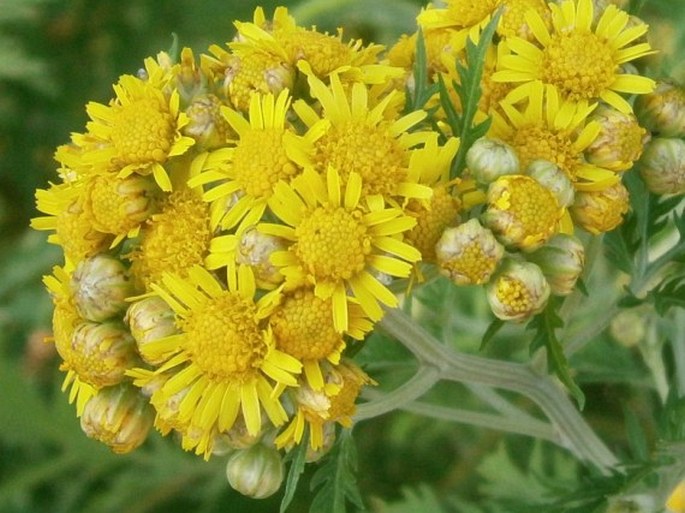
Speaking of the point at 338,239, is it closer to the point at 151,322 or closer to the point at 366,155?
the point at 366,155

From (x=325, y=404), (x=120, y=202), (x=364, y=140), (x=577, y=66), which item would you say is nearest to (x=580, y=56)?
(x=577, y=66)

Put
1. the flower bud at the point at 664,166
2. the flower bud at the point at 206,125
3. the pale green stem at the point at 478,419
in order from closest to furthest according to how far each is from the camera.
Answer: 1. the flower bud at the point at 206,125
2. the flower bud at the point at 664,166
3. the pale green stem at the point at 478,419

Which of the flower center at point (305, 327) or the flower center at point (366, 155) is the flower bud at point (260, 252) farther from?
the flower center at point (366, 155)

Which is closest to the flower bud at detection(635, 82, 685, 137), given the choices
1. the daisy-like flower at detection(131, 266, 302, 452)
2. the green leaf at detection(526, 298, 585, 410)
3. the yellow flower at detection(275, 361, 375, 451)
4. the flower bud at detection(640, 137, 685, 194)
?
the flower bud at detection(640, 137, 685, 194)

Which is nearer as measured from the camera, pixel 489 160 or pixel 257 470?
pixel 489 160

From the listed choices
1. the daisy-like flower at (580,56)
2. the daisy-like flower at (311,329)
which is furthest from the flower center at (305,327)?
the daisy-like flower at (580,56)
